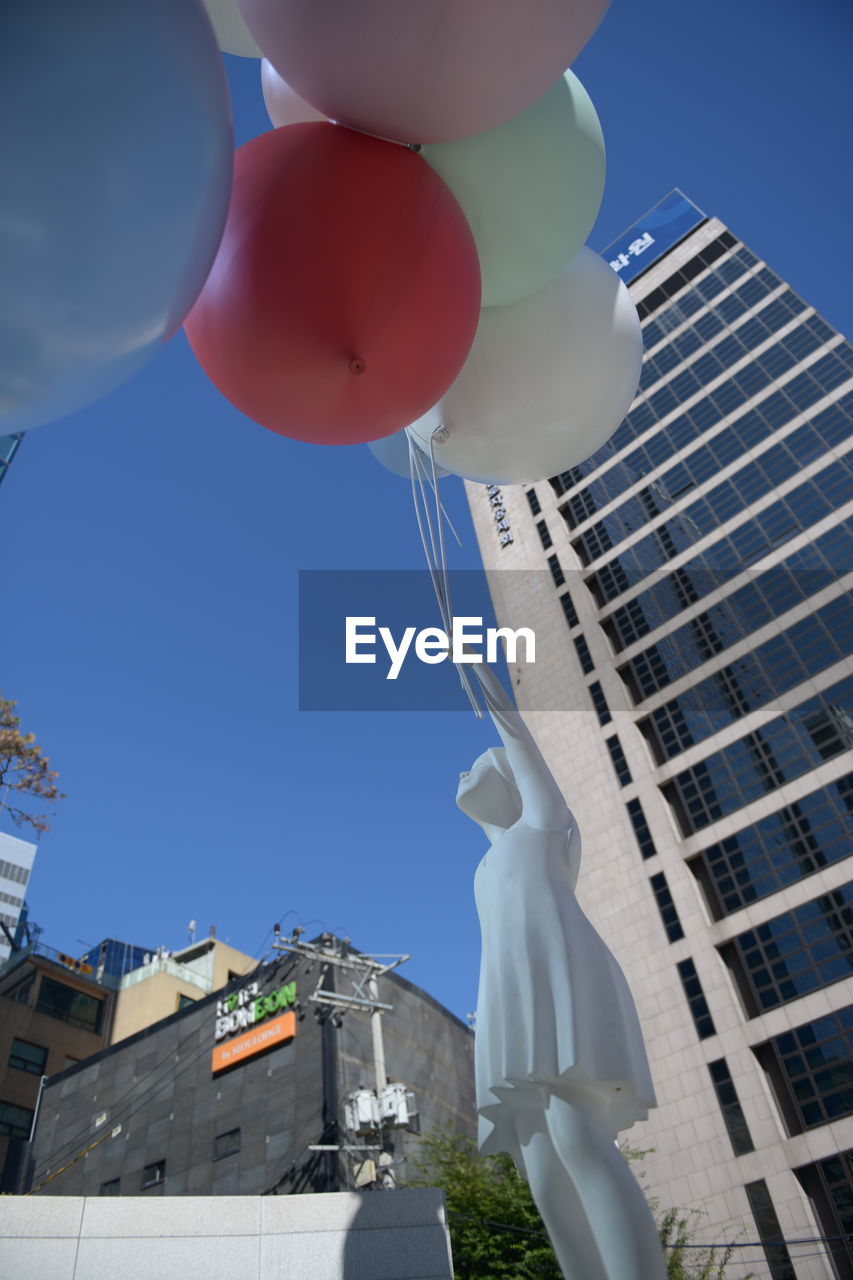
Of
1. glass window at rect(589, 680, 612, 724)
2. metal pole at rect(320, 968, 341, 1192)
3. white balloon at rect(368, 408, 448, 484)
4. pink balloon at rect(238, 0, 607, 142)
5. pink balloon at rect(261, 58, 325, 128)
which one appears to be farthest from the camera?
glass window at rect(589, 680, 612, 724)

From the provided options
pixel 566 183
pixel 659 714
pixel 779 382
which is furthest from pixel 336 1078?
pixel 779 382

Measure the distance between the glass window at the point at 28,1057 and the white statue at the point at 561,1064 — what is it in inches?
1288

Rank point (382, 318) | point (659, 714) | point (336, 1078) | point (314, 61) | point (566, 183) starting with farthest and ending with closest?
point (659, 714), point (336, 1078), point (566, 183), point (382, 318), point (314, 61)

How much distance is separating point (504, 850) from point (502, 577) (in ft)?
120

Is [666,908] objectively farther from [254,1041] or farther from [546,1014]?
[546,1014]

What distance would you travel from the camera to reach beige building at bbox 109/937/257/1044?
113 feet

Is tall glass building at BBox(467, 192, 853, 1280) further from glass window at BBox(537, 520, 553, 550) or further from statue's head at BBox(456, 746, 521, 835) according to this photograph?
statue's head at BBox(456, 746, 521, 835)

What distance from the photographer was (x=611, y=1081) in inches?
132

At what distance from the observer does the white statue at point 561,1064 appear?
3189mm

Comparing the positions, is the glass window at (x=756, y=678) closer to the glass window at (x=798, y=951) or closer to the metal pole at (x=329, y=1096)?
the glass window at (x=798, y=951)

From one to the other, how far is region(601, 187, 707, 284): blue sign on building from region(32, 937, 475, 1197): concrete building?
34183mm

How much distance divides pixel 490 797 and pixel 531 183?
8.82 ft

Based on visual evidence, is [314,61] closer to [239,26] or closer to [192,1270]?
[239,26]

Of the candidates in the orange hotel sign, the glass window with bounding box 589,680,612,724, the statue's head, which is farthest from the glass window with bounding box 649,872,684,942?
the statue's head
